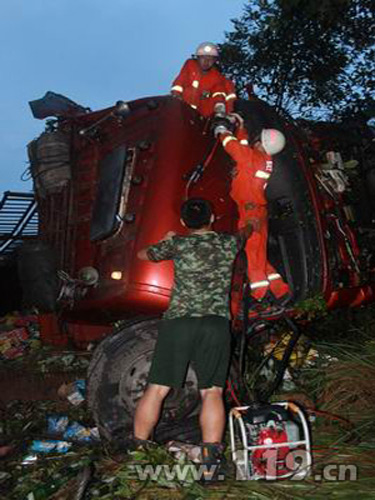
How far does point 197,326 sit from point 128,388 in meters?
0.69

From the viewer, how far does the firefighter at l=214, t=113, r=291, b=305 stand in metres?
3.77

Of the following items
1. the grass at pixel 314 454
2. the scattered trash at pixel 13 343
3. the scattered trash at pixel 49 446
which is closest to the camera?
the grass at pixel 314 454

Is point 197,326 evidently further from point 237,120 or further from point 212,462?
point 237,120

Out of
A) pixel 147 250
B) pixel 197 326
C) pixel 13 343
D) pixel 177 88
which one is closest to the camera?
pixel 197 326

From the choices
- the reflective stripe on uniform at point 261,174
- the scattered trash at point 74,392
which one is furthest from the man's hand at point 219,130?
the scattered trash at point 74,392

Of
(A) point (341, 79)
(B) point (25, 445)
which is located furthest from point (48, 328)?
(A) point (341, 79)

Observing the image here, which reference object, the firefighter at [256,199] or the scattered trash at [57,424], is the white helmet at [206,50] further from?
the scattered trash at [57,424]

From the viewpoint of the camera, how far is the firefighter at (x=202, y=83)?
4.92 meters

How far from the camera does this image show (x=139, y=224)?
3.59 meters

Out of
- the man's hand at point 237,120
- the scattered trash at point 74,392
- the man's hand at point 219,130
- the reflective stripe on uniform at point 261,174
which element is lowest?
the scattered trash at point 74,392

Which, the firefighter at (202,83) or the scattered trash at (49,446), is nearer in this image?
the scattered trash at (49,446)

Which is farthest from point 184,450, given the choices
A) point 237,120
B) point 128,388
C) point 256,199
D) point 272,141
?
point 237,120

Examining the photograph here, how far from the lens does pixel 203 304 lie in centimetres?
319

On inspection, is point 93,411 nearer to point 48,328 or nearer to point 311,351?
point 48,328
